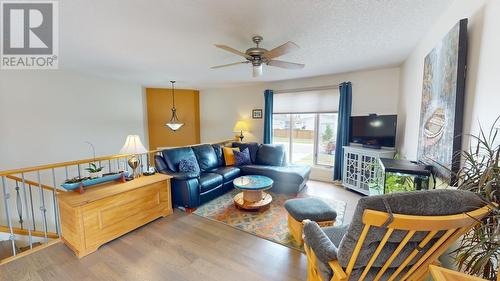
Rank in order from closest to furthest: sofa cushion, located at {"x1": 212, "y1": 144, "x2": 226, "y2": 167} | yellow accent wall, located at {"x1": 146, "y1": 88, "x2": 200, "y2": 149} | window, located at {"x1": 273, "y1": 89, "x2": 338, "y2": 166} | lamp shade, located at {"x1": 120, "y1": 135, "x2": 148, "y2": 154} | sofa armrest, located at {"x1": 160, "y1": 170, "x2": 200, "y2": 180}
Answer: lamp shade, located at {"x1": 120, "y1": 135, "x2": 148, "y2": 154}, sofa armrest, located at {"x1": 160, "y1": 170, "x2": 200, "y2": 180}, sofa cushion, located at {"x1": 212, "y1": 144, "x2": 226, "y2": 167}, window, located at {"x1": 273, "y1": 89, "x2": 338, "y2": 166}, yellow accent wall, located at {"x1": 146, "y1": 88, "x2": 200, "y2": 149}

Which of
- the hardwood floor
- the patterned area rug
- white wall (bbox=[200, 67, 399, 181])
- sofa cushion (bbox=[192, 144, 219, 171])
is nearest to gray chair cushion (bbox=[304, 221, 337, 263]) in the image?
the hardwood floor

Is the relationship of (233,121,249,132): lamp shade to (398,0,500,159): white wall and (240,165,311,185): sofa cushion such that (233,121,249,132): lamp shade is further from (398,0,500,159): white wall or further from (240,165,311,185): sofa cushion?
(398,0,500,159): white wall

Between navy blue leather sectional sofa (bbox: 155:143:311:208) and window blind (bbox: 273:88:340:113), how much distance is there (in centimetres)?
118

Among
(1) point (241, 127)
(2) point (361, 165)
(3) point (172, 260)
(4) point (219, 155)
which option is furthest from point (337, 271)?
(1) point (241, 127)

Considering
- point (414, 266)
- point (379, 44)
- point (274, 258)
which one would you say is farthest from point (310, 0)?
point (274, 258)

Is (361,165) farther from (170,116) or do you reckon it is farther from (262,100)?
(170,116)

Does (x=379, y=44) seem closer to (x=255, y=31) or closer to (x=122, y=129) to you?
(x=255, y=31)

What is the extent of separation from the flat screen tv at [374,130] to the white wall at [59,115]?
214 inches

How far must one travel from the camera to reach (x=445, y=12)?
197cm

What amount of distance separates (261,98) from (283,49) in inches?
140

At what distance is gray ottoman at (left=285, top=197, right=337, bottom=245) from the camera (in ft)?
7.48

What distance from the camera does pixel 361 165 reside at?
3.84 m

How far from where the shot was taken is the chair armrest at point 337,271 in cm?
112

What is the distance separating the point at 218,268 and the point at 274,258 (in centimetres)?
59
